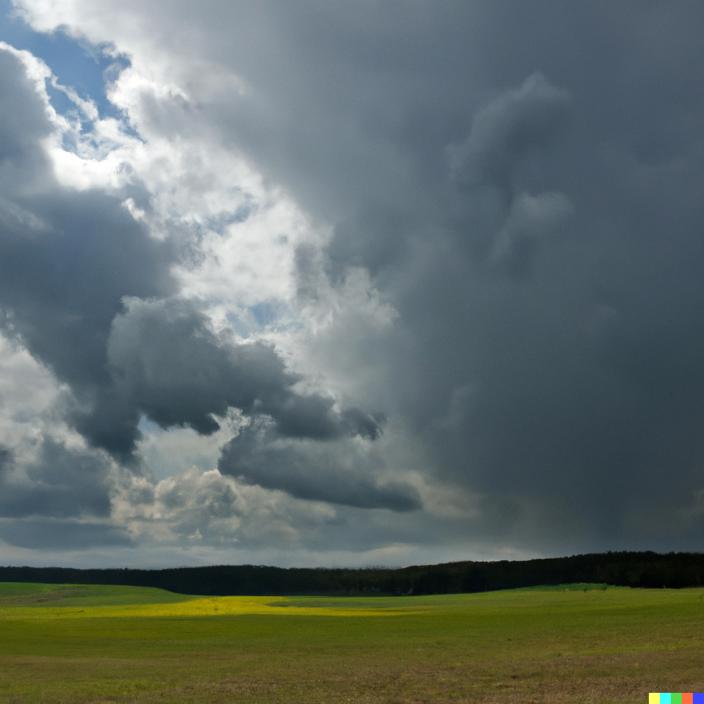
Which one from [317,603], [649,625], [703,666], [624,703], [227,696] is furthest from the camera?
[317,603]

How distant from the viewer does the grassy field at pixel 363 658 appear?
118ft

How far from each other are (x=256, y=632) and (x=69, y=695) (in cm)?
4391

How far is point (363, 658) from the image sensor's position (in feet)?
172

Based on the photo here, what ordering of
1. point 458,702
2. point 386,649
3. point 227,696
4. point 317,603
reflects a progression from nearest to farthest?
point 458,702 < point 227,696 < point 386,649 < point 317,603

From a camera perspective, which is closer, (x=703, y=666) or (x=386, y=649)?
(x=703, y=666)

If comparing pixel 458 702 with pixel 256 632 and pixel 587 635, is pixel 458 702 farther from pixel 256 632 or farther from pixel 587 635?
pixel 256 632

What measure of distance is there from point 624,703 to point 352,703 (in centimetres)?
970

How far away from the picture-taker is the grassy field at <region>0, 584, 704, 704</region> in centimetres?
3591

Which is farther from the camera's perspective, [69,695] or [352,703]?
[69,695]

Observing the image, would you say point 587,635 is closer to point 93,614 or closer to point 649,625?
point 649,625

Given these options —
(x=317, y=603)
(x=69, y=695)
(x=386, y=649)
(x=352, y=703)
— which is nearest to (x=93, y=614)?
(x=317, y=603)

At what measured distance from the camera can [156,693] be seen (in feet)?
121

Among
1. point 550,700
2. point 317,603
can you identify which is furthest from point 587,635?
point 317,603

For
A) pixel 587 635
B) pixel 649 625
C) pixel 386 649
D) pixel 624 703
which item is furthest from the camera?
pixel 649 625
